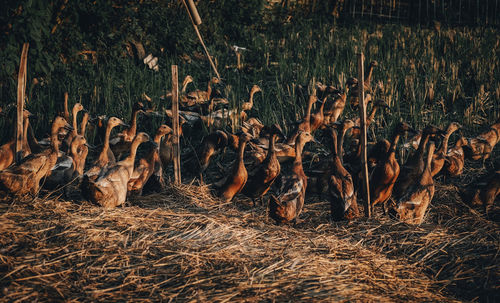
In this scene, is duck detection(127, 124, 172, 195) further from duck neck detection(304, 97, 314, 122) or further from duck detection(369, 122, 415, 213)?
duck detection(369, 122, 415, 213)

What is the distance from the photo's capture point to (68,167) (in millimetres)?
4828

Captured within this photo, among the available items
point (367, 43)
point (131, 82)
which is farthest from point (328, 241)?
point (367, 43)

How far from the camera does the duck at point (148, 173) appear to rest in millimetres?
4816

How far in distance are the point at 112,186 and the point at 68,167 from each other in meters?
0.80

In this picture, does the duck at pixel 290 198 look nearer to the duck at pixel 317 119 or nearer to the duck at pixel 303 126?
the duck at pixel 303 126

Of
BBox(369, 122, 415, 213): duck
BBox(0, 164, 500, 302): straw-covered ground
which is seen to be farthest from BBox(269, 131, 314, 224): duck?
BBox(369, 122, 415, 213): duck

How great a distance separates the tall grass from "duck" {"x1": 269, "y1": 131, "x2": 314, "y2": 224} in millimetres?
1950

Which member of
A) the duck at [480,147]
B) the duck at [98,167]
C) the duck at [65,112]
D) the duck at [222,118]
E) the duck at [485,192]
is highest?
the duck at [65,112]

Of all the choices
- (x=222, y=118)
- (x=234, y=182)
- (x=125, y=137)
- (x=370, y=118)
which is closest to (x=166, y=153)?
(x=125, y=137)

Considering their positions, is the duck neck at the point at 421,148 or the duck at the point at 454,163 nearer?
the duck neck at the point at 421,148

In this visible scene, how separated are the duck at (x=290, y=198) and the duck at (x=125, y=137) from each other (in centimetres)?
230

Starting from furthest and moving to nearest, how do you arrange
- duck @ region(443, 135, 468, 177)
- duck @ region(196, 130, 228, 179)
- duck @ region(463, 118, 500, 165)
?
duck @ region(463, 118, 500, 165), duck @ region(196, 130, 228, 179), duck @ region(443, 135, 468, 177)

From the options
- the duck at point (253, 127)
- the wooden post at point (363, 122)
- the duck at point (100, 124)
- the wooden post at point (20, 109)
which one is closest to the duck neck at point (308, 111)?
the duck at point (253, 127)

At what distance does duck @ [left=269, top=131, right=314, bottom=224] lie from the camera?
4.11m
